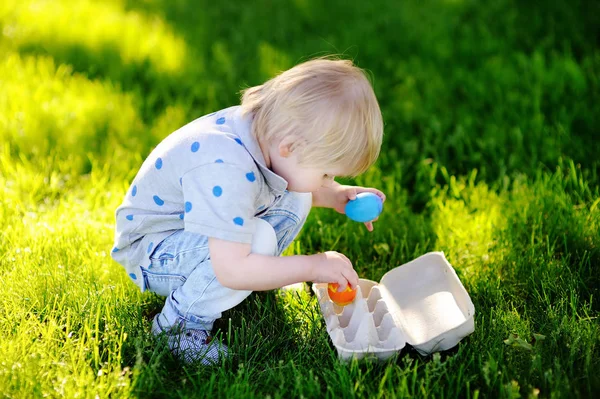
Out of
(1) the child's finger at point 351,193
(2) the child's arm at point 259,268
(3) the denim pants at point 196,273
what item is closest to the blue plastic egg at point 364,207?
(1) the child's finger at point 351,193

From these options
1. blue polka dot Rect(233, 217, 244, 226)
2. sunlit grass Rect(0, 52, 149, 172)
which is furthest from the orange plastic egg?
sunlit grass Rect(0, 52, 149, 172)

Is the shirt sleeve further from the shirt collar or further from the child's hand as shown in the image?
the child's hand

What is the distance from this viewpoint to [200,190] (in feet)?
5.55

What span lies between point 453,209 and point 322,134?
3.26 feet

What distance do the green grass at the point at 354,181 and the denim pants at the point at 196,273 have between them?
9 cm

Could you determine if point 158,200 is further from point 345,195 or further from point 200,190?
point 345,195

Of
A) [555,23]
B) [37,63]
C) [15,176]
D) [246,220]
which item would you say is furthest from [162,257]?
[555,23]

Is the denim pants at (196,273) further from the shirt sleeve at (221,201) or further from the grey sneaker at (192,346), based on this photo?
the shirt sleeve at (221,201)

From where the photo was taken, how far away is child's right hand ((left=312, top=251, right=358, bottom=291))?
5.80 feet

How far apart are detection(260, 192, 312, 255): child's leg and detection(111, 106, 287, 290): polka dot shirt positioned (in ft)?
0.10

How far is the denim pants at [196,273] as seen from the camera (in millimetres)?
1839

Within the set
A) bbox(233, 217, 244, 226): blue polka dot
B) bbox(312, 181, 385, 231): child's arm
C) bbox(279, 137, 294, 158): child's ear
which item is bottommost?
bbox(312, 181, 385, 231): child's arm

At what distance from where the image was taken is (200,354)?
1.83 meters

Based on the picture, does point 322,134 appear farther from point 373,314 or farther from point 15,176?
point 15,176
